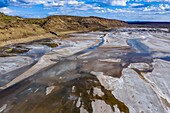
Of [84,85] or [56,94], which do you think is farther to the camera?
[84,85]

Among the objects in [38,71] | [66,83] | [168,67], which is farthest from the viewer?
[168,67]

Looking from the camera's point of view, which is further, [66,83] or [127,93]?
[66,83]

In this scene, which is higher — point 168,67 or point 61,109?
point 61,109

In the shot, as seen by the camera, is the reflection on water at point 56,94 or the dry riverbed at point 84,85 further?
the dry riverbed at point 84,85

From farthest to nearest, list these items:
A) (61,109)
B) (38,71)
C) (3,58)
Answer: (3,58)
(38,71)
(61,109)

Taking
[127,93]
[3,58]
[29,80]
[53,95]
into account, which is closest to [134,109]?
[127,93]

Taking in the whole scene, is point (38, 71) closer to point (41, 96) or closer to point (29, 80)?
point (29, 80)

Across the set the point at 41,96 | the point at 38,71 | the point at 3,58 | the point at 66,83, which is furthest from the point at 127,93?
the point at 3,58

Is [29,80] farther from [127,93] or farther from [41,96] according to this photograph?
[127,93]

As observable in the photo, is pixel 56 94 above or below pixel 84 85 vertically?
above

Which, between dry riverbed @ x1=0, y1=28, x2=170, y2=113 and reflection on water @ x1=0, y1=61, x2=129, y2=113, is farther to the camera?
dry riverbed @ x1=0, y1=28, x2=170, y2=113
